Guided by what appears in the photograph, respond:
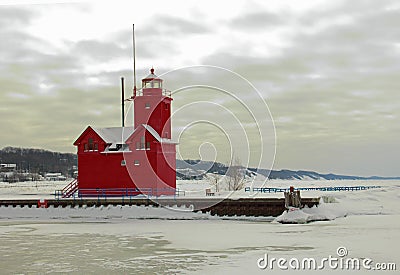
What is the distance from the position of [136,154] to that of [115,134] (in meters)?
1.90

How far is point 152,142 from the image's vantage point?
811 inches

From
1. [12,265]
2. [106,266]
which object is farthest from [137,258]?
[12,265]

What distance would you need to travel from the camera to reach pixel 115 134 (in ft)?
72.3

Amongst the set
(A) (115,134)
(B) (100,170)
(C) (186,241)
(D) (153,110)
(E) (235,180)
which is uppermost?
(D) (153,110)

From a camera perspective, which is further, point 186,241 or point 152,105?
point 152,105

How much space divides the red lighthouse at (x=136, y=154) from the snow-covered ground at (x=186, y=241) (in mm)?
2570

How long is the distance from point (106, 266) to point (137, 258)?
2.69 ft

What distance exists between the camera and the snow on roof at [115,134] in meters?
21.5

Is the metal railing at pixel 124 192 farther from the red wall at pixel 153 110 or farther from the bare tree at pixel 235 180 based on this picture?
the bare tree at pixel 235 180

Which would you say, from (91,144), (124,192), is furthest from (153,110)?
(124,192)

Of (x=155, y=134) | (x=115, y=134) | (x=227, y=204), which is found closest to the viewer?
(x=227, y=204)

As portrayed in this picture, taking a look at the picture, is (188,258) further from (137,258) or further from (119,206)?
(119,206)

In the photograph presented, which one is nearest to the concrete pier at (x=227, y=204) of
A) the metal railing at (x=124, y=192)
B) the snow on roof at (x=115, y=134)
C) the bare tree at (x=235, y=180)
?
the metal railing at (x=124, y=192)

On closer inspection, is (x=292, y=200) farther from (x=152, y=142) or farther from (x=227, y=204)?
(x=152, y=142)
